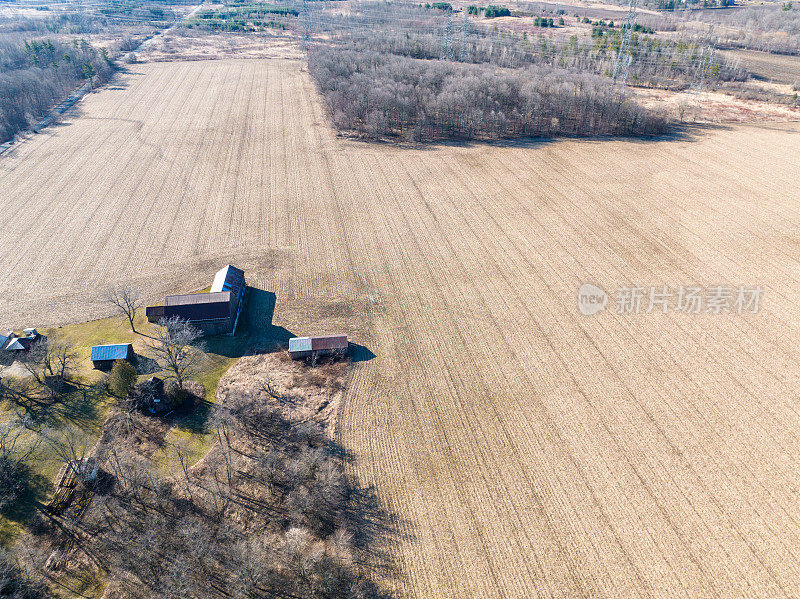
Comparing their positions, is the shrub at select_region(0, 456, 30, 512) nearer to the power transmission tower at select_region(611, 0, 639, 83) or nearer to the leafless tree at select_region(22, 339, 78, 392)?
the leafless tree at select_region(22, 339, 78, 392)

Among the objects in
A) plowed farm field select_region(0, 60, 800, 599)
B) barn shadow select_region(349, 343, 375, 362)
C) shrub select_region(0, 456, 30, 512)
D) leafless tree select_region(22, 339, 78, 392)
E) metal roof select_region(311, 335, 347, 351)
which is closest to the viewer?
plowed farm field select_region(0, 60, 800, 599)

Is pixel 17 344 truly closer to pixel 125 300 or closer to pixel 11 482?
pixel 125 300

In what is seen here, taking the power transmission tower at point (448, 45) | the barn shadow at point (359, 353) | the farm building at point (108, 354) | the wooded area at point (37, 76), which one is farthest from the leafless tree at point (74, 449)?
the power transmission tower at point (448, 45)

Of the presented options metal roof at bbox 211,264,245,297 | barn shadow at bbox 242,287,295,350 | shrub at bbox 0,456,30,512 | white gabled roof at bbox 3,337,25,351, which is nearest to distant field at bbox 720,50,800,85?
barn shadow at bbox 242,287,295,350

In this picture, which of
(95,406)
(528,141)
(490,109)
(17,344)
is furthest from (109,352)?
(490,109)

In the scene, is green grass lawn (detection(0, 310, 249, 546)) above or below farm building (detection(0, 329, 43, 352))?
below

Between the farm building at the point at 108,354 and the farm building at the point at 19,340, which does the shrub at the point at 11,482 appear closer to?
the farm building at the point at 108,354

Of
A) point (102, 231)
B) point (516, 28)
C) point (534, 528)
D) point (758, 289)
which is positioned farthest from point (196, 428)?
point (516, 28)
